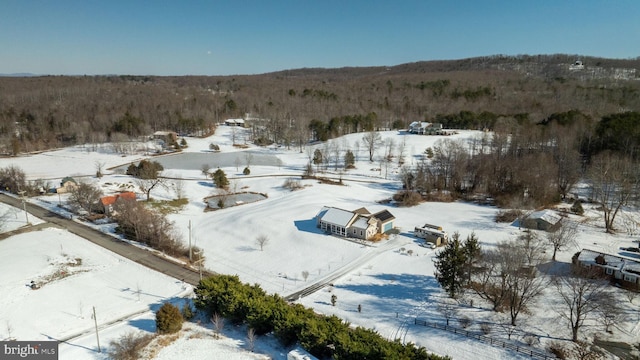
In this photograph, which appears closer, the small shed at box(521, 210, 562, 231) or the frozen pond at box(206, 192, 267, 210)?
the small shed at box(521, 210, 562, 231)

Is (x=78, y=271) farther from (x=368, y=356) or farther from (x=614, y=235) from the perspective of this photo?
(x=614, y=235)

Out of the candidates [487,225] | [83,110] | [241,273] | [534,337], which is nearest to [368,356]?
[534,337]

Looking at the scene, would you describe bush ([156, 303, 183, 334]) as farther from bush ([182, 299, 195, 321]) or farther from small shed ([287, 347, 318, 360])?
small shed ([287, 347, 318, 360])

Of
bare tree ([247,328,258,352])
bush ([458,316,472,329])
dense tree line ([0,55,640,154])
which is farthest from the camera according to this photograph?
dense tree line ([0,55,640,154])

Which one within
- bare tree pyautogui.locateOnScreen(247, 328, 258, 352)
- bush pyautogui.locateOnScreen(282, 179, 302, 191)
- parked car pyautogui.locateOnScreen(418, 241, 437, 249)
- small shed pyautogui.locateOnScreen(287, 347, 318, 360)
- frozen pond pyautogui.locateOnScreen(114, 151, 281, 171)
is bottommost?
bare tree pyautogui.locateOnScreen(247, 328, 258, 352)

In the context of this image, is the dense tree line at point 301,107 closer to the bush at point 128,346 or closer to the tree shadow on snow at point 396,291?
the tree shadow on snow at point 396,291

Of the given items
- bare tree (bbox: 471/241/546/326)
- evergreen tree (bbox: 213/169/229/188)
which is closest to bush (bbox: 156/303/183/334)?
bare tree (bbox: 471/241/546/326)

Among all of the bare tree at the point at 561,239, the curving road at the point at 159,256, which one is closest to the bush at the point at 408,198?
the curving road at the point at 159,256
